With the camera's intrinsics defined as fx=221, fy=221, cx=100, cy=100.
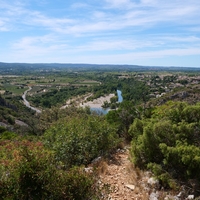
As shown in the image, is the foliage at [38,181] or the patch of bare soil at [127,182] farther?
the patch of bare soil at [127,182]

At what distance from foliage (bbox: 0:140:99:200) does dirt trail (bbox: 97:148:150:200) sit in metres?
0.96

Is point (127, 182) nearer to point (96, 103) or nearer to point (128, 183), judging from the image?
point (128, 183)

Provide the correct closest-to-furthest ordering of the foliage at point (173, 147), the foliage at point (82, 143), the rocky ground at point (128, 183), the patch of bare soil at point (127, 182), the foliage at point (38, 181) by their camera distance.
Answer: the foliage at point (38, 181), the rocky ground at point (128, 183), the patch of bare soil at point (127, 182), the foliage at point (173, 147), the foliage at point (82, 143)

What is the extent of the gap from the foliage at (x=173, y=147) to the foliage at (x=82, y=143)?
1460mm

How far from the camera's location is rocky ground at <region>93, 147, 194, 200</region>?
524 centimetres

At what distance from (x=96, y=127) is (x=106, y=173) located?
91.4 inches

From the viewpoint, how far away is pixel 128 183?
242 inches

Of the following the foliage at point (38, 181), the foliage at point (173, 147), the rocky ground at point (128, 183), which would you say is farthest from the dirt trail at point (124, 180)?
the foliage at point (38, 181)

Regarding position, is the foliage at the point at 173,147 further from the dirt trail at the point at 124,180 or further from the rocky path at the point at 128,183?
the dirt trail at the point at 124,180

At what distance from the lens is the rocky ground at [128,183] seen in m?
5.24

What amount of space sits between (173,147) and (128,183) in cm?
159

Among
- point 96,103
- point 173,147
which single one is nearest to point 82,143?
point 173,147

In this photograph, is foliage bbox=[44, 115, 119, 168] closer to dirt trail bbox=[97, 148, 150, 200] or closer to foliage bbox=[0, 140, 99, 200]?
dirt trail bbox=[97, 148, 150, 200]

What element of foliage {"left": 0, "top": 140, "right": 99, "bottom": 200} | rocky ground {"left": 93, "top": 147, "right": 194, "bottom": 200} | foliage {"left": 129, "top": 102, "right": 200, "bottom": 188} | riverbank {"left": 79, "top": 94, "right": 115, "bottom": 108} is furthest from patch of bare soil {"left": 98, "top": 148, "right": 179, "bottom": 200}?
riverbank {"left": 79, "top": 94, "right": 115, "bottom": 108}
